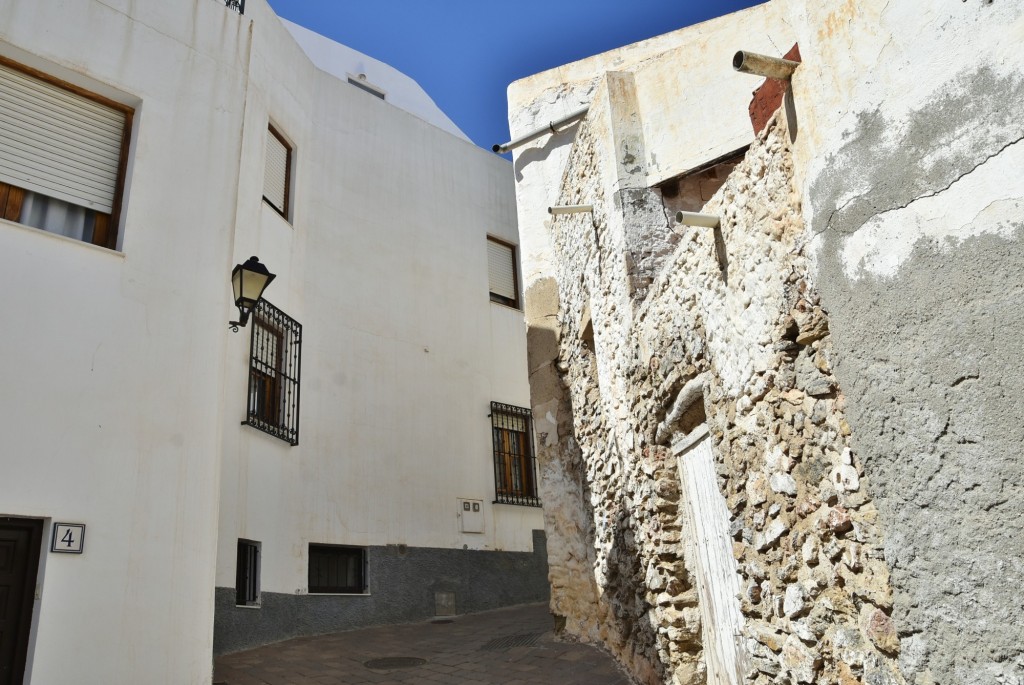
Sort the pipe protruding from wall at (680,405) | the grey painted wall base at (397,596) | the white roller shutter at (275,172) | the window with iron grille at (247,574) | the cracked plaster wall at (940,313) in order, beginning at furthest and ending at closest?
the white roller shutter at (275,172), the window with iron grille at (247,574), the grey painted wall base at (397,596), the pipe protruding from wall at (680,405), the cracked plaster wall at (940,313)

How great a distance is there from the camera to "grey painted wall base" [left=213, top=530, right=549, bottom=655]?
7.40 meters

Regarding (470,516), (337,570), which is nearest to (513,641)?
(337,570)

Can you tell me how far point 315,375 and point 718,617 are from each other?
583 cm

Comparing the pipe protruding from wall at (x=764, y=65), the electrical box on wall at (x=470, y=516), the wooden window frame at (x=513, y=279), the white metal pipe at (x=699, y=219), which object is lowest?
the electrical box on wall at (x=470, y=516)

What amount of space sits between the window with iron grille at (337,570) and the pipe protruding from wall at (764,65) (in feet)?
22.8

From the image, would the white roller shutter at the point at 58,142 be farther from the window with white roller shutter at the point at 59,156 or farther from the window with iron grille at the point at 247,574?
the window with iron grille at the point at 247,574

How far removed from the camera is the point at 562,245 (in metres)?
8.52

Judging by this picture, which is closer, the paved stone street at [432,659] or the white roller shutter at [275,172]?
the paved stone street at [432,659]

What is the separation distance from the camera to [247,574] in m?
7.79

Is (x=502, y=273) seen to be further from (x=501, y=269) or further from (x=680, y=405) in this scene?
(x=680, y=405)

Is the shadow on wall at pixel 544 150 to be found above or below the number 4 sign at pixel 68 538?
above

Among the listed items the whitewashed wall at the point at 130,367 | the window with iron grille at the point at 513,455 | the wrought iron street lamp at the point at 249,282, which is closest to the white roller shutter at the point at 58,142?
the whitewashed wall at the point at 130,367

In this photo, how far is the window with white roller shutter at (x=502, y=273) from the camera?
1238 centimetres

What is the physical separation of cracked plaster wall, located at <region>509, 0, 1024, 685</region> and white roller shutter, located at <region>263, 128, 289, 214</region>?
7072 mm
